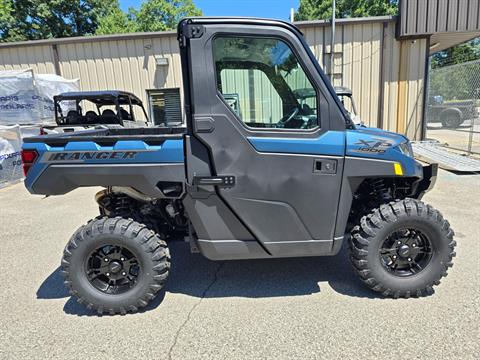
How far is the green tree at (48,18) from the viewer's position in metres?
20.8

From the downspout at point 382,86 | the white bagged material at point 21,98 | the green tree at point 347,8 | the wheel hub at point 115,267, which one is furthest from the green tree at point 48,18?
the wheel hub at point 115,267

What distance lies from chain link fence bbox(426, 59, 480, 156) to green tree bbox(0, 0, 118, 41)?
901 inches

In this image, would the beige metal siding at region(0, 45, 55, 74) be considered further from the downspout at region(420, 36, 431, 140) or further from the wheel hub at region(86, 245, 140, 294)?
the downspout at region(420, 36, 431, 140)

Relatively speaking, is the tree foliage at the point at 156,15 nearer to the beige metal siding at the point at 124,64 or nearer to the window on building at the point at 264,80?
the beige metal siding at the point at 124,64

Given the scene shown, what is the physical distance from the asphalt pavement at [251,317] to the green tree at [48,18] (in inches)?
919

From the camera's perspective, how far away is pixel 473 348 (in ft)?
7.18

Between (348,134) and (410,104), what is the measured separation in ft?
31.9

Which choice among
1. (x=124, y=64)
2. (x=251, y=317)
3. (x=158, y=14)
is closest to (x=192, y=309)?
(x=251, y=317)

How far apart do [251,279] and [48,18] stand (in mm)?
25661

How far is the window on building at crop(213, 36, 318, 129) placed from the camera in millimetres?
2508

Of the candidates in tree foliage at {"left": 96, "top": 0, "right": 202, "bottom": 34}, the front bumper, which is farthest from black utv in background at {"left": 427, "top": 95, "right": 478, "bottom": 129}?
tree foliage at {"left": 96, "top": 0, "right": 202, "bottom": 34}

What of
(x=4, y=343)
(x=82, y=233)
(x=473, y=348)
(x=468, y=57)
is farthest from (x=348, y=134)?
(x=468, y=57)

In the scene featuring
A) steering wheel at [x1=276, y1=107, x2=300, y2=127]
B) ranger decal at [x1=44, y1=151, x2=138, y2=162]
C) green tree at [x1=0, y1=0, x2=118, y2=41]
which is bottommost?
ranger decal at [x1=44, y1=151, x2=138, y2=162]

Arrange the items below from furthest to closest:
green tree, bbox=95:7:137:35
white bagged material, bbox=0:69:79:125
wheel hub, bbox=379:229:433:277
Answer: green tree, bbox=95:7:137:35
white bagged material, bbox=0:69:79:125
wheel hub, bbox=379:229:433:277
